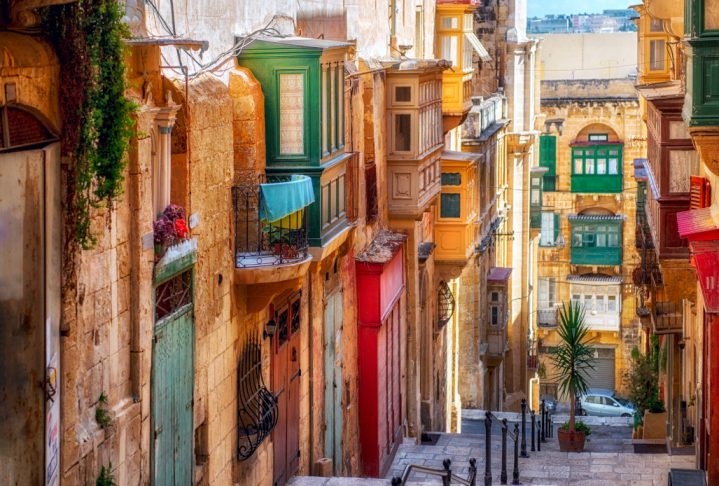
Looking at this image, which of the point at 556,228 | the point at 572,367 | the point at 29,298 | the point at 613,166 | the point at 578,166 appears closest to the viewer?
the point at 29,298

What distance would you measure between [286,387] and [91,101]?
7.58 m

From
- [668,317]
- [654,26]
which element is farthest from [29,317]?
[654,26]

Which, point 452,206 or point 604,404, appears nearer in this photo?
point 452,206

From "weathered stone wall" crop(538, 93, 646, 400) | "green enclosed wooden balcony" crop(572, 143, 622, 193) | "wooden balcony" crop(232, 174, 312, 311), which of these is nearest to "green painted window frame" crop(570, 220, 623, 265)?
"weathered stone wall" crop(538, 93, 646, 400)

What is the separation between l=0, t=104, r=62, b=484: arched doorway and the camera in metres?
9.52

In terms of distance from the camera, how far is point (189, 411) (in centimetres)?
1353

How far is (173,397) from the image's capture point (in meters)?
12.9

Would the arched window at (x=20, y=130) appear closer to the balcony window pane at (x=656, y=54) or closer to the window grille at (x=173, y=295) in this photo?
the window grille at (x=173, y=295)

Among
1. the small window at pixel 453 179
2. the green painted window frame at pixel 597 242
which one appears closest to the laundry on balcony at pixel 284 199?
the small window at pixel 453 179

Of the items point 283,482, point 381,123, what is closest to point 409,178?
point 381,123

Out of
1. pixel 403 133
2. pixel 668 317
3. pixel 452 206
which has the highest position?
pixel 403 133

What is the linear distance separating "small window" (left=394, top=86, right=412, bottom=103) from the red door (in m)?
7.67

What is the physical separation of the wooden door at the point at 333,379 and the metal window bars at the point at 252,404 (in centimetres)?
373

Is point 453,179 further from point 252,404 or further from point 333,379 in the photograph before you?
point 252,404
